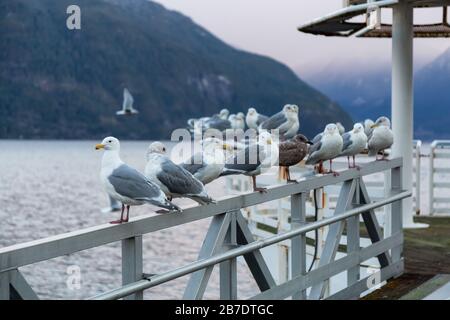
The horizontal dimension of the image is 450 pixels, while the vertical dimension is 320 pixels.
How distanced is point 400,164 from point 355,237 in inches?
55.1

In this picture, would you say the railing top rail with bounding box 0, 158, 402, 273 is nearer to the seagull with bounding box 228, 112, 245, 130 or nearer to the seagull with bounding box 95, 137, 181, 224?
the seagull with bounding box 95, 137, 181, 224

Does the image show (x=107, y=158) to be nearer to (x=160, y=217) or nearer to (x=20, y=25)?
(x=160, y=217)

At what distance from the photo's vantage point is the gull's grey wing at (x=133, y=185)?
191 inches

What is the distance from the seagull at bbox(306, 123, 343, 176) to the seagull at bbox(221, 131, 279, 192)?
4.06 ft

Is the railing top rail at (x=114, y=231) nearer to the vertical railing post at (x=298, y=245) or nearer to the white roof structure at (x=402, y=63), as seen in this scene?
the vertical railing post at (x=298, y=245)

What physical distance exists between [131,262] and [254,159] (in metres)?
2.46

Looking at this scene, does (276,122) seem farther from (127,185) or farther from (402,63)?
(127,185)

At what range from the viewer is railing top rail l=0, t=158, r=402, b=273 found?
3840 mm

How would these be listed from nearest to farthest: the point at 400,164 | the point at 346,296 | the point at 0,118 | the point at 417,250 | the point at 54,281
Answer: the point at 346,296 → the point at 400,164 → the point at 417,250 → the point at 54,281 → the point at 0,118

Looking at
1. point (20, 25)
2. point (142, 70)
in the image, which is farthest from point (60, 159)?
point (20, 25)

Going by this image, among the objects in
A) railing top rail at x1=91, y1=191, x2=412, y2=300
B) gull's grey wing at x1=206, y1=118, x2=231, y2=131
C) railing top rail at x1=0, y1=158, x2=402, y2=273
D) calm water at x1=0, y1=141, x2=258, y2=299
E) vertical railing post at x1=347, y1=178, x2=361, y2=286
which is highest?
gull's grey wing at x1=206, y1=118, x2=231, y2=131

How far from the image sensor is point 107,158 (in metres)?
5.05

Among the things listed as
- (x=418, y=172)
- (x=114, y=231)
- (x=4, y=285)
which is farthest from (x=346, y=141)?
(x=418, y=172)

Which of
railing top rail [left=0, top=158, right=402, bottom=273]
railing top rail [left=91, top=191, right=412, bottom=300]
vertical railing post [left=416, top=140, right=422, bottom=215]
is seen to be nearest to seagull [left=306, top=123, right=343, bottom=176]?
railing top rail [left=91, top=191, right=412, bottom=300]
